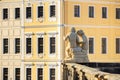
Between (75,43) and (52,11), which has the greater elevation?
(52,11)

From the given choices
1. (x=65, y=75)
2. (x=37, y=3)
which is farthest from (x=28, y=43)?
(x=65, y=75)

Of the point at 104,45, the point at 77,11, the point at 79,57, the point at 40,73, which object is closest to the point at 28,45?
the point at 40,73

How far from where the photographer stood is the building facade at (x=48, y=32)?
1690 inches

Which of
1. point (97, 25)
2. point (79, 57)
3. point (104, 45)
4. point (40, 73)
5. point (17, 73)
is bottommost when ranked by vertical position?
point (17, 73)

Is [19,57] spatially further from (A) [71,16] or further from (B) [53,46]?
(A) [71,16]

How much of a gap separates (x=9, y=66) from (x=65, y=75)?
82.5 ft

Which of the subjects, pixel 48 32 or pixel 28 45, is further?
pixel 28 45

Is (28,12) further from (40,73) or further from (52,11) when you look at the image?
(40,73)

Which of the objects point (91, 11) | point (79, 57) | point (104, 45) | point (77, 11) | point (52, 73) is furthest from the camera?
point (104, 45)

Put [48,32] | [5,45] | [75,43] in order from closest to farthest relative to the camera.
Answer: [75,43] < [48,32] < [5,45]

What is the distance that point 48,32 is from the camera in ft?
141

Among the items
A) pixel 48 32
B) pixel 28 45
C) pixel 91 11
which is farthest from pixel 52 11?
pixel 28 45

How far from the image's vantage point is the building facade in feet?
141

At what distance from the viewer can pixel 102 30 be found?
44.5 metres
